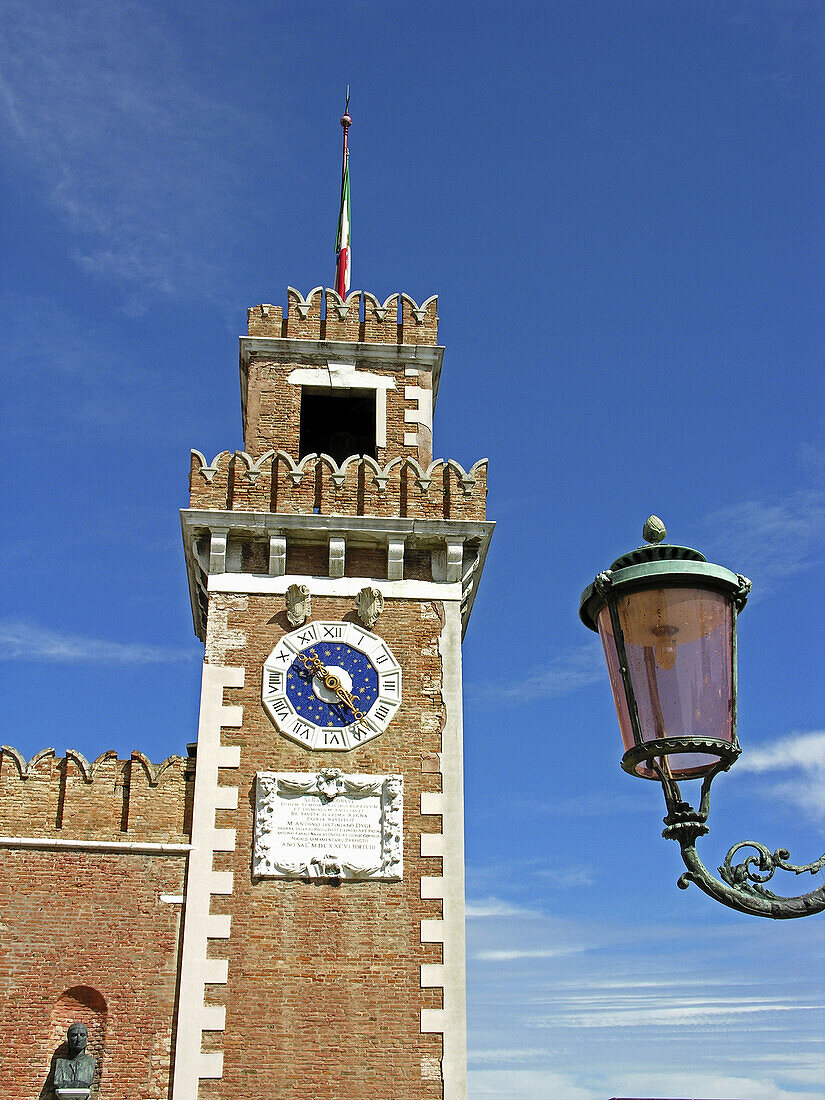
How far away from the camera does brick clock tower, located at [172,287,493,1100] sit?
597 inches

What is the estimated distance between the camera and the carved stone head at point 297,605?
1759cm

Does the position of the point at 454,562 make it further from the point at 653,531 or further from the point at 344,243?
the point at 653,531

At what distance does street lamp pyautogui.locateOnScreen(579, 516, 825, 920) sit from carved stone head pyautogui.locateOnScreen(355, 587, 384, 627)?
38.1 feet

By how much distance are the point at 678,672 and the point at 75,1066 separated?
11.6 meters

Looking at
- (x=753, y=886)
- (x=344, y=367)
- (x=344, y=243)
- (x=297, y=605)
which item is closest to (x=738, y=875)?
(x=753, y=886)

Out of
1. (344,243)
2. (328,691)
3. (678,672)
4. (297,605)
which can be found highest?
(344,243)

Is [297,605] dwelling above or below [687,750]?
above

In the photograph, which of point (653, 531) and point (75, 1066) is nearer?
point (653, 531)

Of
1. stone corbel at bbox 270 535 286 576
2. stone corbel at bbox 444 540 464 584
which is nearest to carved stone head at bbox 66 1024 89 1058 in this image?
stone corbel at bbox 270 535 286 576

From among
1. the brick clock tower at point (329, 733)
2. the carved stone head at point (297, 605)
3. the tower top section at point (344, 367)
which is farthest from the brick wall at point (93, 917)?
the tower top section at point (344, 367)

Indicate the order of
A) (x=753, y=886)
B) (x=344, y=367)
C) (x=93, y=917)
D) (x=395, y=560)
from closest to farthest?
(x=753, y=886), (x=93, y=917), (x=395, y=560), (x=344, y=367)

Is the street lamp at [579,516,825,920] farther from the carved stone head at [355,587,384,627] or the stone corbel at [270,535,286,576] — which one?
the stone corbel at [270,535,286,576]

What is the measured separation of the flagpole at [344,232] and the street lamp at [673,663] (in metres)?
15.9

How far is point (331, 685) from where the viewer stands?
17203 mm
